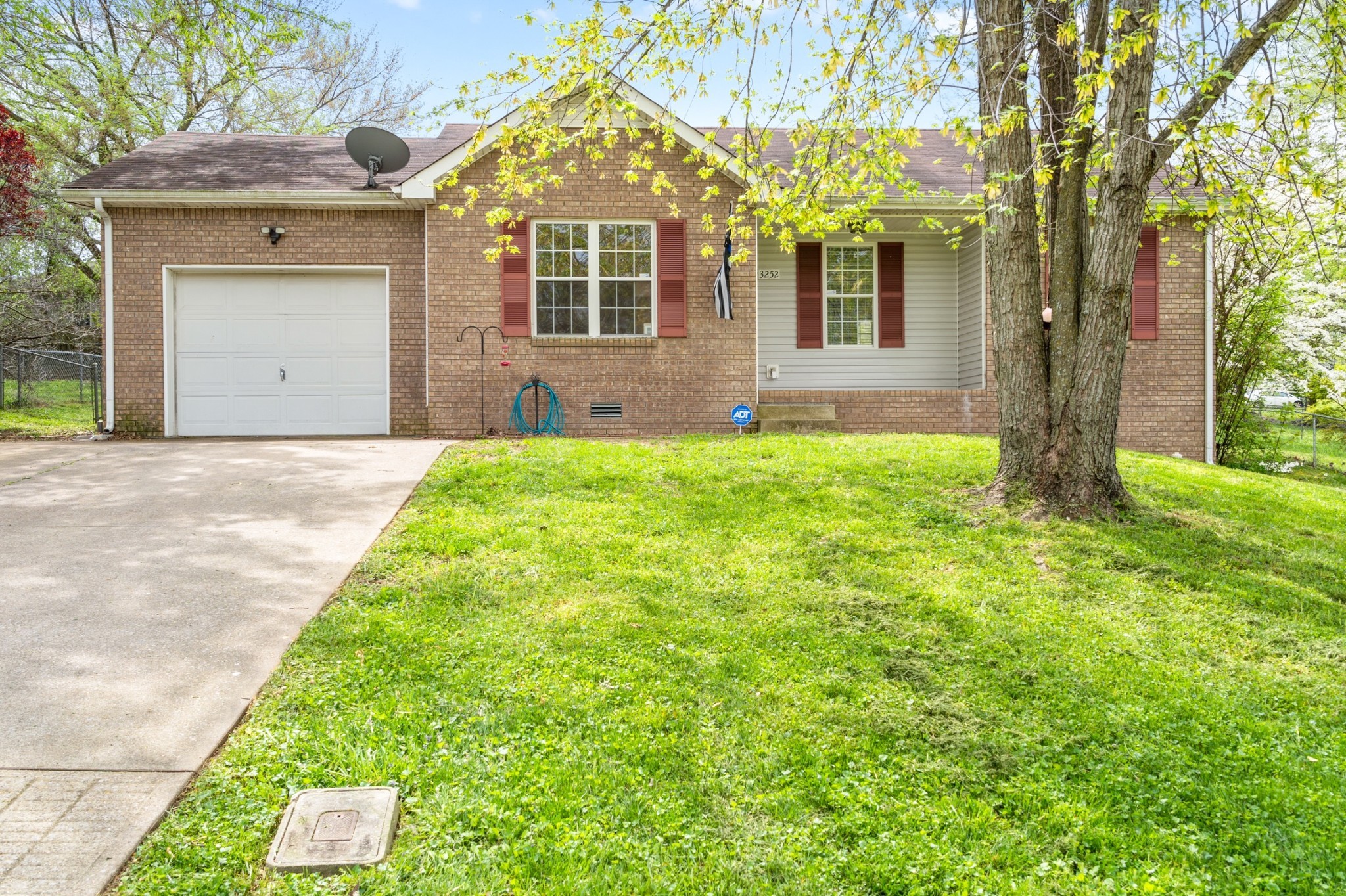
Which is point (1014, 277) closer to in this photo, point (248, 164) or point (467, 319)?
point (467, 319)

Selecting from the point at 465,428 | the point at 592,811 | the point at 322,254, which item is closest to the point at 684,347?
the point at 465,428

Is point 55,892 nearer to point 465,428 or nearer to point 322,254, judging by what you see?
point 465,428

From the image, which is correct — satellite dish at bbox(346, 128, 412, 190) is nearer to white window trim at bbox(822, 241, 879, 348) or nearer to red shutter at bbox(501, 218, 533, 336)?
red shutter at bbox(501, 218, 533, 336)

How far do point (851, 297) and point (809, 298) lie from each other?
70 centimetres

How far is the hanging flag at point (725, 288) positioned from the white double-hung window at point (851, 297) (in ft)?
8.12

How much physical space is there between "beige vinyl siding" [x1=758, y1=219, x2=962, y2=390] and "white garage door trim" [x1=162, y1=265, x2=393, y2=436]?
17.7 feet

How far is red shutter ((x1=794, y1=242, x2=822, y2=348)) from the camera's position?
42.2ft

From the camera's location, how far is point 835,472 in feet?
24.5

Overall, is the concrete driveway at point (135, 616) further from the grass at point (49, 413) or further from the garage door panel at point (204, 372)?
the grass at point (49, 413)

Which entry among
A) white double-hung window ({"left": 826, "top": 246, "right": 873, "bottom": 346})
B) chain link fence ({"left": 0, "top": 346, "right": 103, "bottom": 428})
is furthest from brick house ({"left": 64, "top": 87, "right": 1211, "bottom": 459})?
chain link fence ({"left": 0, "top": 346, "right": 103, "bottom": 428})

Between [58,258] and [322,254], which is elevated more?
[58,258]

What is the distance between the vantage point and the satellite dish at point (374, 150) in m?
11.6

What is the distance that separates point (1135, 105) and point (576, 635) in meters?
5.17

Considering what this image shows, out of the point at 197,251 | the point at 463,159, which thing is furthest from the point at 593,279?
the point at 197,251
